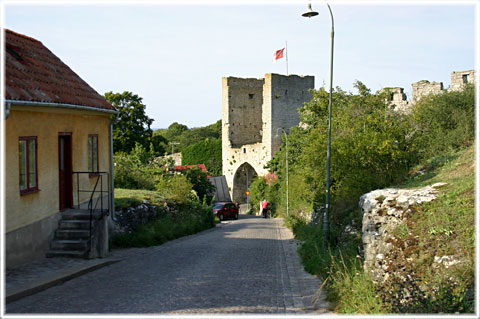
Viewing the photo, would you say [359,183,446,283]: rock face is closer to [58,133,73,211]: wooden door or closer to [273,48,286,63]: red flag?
[58,133,73,211]: wooden door

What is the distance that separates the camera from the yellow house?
10.0 metres

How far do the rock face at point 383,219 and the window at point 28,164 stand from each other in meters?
7.10

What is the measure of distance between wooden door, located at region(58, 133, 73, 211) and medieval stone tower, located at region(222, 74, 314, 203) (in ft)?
130

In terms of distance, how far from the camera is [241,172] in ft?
188

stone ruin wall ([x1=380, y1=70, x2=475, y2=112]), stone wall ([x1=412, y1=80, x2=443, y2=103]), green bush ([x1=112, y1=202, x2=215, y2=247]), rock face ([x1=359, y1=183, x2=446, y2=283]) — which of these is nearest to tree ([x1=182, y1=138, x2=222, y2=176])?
green bush ([x1=112, y1=202, x2=215, y2=247])

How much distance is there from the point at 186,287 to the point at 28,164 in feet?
14.4

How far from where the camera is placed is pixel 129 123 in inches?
2045

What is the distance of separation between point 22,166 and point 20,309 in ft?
12.3

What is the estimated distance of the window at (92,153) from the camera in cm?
1445

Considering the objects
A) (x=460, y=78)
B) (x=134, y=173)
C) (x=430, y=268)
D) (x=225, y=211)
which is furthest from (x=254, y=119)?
(x=430, y=268)

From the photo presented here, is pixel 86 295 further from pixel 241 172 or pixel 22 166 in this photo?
pixel 241 172

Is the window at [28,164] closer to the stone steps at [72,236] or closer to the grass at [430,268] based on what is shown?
the stone steps at [72,236]

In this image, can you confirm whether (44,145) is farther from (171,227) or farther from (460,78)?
(460,78)

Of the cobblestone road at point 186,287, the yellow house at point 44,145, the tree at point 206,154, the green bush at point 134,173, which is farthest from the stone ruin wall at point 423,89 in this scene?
the tree at point 206,154
